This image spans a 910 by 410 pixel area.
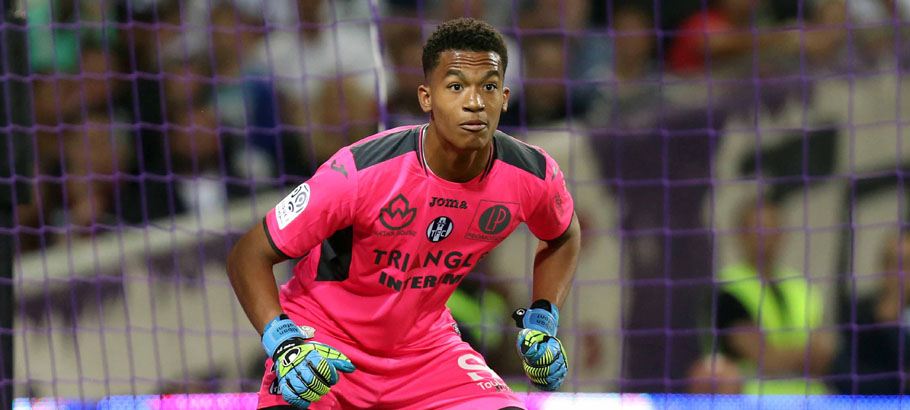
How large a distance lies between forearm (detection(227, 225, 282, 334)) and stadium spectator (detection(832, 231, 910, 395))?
2.74 metres

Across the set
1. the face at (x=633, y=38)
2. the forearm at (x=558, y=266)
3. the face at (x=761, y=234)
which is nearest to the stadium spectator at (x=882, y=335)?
the face at (x=761, y=234)

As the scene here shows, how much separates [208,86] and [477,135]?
2.26 metres

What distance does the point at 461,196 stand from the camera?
8.39 ft

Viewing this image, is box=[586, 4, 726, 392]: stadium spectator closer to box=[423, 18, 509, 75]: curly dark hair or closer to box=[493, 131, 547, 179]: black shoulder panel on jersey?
box=[493, 131, 547, 179]: black shoulder panel on jersey

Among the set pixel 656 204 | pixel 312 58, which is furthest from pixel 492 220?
pixel 312 58

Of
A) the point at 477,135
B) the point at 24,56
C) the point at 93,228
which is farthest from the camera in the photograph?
the point at 93,228

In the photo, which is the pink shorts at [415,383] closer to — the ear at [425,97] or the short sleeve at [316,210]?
the short sleeve at [316,210]

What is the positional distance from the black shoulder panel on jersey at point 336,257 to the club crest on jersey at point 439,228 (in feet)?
0.66

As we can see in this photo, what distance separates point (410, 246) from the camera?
256 centimetres

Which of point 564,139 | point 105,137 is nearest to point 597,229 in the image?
point 564,139

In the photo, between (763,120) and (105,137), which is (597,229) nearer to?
(763,120)

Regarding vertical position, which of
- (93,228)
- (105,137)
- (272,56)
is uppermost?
(272,56)

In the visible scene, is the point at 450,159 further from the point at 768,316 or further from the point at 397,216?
the point at 768,316

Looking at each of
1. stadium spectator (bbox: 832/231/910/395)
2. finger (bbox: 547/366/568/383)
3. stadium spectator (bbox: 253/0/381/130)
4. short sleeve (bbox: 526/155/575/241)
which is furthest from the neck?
stadium spectator (bbox: 832/231/910/395)
